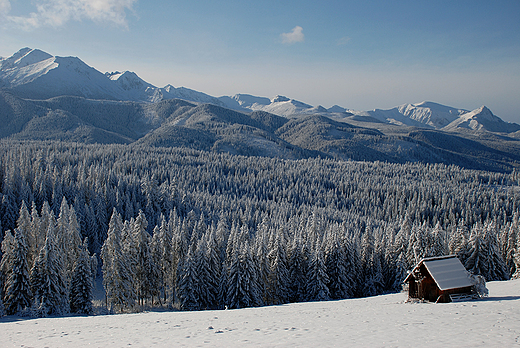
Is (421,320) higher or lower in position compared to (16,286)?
higher

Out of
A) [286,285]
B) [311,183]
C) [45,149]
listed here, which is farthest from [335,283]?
[45,149]

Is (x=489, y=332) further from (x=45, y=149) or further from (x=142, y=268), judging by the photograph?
(x=45, y=149)

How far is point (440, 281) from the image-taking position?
26422mm

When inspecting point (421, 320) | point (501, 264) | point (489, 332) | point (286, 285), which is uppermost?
point (489, 332)

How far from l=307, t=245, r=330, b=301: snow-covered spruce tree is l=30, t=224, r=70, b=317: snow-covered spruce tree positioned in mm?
32138

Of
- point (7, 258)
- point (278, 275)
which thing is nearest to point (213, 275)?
point (278, 275)

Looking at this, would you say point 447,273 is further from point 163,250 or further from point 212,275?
point 163,250

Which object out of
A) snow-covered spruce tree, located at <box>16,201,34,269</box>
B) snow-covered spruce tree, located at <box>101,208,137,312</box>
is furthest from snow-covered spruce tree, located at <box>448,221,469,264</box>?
snow-covered spruce tree, located at <box>16,201,34,269</box>

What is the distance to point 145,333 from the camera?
65.0 feet

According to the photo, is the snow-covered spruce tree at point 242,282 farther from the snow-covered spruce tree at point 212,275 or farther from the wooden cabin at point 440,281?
the wooden cabin at point 440,281

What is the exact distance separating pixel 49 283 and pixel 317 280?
3467 centimetres

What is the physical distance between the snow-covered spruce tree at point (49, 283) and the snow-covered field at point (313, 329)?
13.0m

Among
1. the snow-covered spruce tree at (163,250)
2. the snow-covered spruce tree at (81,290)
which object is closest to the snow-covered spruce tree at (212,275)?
the snow-covered spruce tree at (163,250)

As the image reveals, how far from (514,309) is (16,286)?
4829 cm
